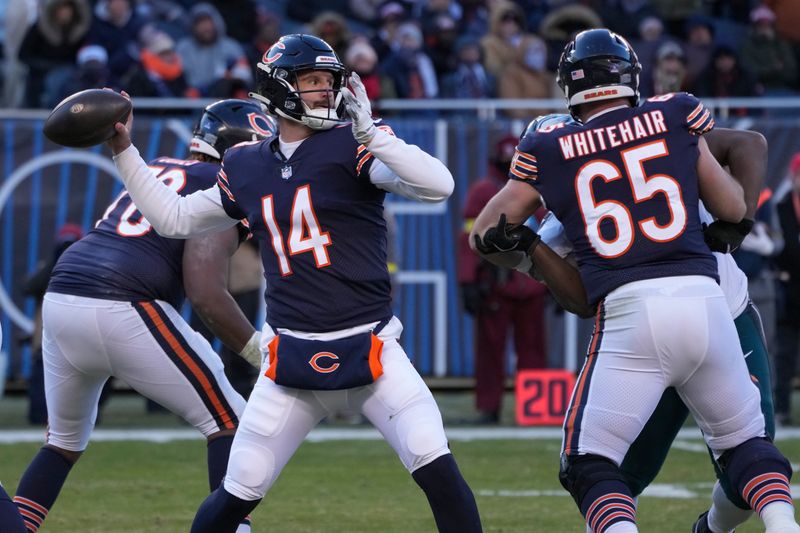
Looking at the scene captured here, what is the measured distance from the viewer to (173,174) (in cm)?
557

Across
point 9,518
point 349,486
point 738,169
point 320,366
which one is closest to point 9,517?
point 9,518

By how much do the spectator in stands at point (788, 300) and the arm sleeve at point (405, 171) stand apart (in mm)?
5954

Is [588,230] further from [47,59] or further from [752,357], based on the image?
[47,59]

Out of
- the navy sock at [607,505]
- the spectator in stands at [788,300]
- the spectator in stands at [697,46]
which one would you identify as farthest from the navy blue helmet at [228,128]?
the spectator in stands at [697,46]

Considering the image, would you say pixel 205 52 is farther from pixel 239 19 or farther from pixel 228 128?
pixel 228 128

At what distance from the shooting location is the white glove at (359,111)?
4418 millimetres

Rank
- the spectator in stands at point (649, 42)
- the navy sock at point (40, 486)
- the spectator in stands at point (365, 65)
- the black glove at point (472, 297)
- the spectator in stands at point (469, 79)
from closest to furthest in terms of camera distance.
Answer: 1. the navy sock at point (40, 486)
2. the black glove at point (472, 297)
3. the spectator in stands at point (365, 65)
4. the spectator in stands at point (469, 79)
5. the spectator in stands at point (649, 42)

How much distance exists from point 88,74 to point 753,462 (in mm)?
8398

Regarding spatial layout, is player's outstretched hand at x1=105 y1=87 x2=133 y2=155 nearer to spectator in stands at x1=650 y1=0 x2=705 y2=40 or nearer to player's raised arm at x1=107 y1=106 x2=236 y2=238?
player's raised arm at x1=107 y1=106 x2=236 y2=238

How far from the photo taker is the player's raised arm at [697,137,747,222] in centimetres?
459

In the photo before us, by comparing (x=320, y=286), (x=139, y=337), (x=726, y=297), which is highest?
(x=320, y=286)

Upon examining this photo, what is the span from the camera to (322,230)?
15.4 ft

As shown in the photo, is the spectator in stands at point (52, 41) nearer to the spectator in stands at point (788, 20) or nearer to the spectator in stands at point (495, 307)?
the spectator in stands at point (495, 307)

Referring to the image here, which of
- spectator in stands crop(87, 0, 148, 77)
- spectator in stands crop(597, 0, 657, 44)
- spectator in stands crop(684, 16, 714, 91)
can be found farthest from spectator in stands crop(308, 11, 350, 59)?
spectator in stands crop(684, 16, 714, 91)
